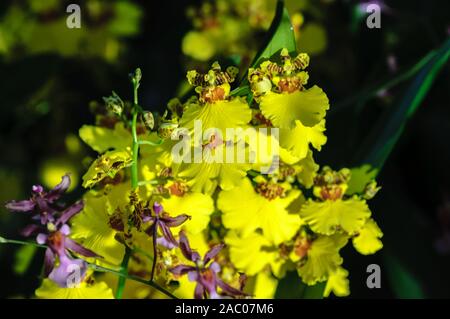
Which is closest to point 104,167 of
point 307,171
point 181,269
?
point 181,269

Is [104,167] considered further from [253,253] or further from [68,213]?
[253,253]

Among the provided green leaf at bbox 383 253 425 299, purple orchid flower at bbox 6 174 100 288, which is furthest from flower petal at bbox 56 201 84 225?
green leaf at bbox 383 253 425 299

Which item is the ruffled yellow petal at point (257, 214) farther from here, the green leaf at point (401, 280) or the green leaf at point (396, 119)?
the green leaf at point (401, 280)

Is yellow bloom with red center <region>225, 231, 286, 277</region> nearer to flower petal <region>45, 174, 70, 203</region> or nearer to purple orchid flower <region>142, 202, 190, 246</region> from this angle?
purple orchid flower <region>142, 202, 190, 246</region>

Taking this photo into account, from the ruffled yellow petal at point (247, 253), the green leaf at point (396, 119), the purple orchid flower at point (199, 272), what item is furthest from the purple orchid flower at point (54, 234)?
the green leaf at point (396, 119)

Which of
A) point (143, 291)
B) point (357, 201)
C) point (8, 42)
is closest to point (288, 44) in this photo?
point (357, 201)
